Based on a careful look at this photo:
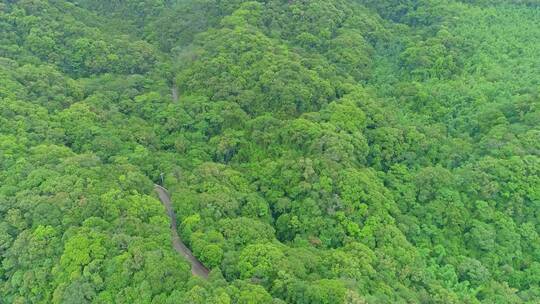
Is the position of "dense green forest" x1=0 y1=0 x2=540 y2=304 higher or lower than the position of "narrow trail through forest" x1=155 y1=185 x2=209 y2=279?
higher

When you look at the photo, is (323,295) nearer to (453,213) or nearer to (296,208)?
(296,208)

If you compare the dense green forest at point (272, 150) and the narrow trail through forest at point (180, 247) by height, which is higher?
the dense green forest at point (272, 150)

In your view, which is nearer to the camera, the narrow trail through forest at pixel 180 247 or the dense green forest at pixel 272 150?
the dense green forest at pixel 272 150

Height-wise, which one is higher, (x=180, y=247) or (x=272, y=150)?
(x=272, y=150)

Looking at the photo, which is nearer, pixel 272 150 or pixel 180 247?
pixel 180 247

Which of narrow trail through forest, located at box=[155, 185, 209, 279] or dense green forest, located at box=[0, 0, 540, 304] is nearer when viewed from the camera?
dense green forest, located at box=[0, 0, 540, 304]

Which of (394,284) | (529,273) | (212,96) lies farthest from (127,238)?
(529,273)

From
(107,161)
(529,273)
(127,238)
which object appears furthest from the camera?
(107,161)

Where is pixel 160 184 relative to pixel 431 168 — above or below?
below
